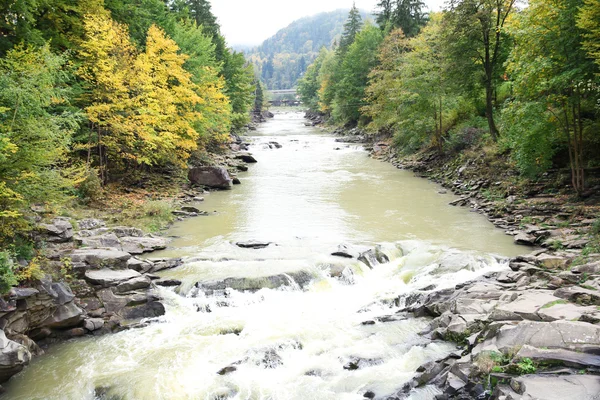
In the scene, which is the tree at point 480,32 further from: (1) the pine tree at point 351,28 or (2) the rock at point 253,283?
(1) the pine tree at point 351,28

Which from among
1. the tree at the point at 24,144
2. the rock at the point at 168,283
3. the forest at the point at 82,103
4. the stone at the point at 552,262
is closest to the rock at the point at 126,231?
the forest at the point at 82,103

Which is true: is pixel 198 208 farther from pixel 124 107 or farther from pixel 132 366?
pixel 132 366

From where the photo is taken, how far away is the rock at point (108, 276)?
476 inches

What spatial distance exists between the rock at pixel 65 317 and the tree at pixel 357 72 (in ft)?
150

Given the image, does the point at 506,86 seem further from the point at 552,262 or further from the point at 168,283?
the point at 168,283

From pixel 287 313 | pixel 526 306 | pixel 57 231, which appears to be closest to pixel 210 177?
pixel 57 231

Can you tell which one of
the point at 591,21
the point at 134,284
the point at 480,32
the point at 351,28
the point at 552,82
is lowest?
the point at 134,284

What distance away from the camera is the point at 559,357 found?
6.82 m

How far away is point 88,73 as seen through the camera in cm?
1916

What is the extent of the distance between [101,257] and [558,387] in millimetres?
12044

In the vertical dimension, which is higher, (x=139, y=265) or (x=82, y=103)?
(x=82, y=103)

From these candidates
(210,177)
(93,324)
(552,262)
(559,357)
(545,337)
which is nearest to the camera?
(559,357)

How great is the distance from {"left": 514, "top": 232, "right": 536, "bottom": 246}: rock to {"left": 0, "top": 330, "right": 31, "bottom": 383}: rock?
16.2 m

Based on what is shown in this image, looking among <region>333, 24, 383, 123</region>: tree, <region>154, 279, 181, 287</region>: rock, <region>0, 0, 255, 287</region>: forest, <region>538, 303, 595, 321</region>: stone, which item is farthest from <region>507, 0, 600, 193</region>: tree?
<region>333, 24, 383, 123</region>: tree
